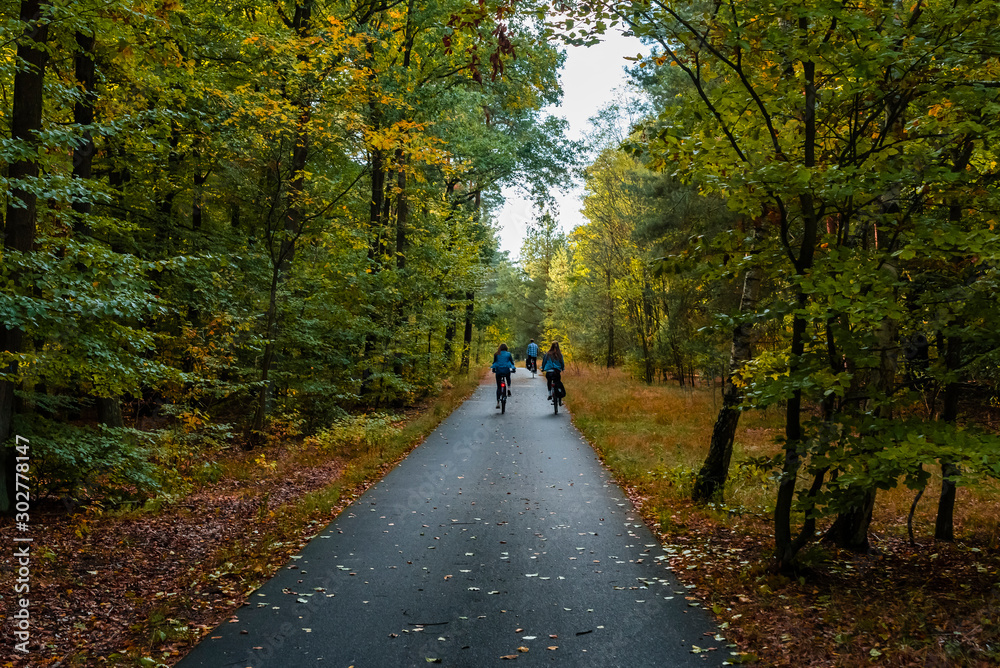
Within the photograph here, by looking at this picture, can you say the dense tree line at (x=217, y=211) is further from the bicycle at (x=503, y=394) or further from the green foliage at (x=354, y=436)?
the bicycle at (x=503, y=394)

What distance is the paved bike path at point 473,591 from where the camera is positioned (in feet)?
13.7

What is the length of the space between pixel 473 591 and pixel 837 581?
3044mm

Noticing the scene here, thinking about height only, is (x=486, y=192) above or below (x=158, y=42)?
above

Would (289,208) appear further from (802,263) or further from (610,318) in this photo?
(610,318)

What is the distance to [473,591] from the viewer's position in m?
5.29

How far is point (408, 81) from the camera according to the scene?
1479 cm

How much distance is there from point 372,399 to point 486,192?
12757 millimetres

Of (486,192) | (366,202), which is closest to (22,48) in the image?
(366,202)

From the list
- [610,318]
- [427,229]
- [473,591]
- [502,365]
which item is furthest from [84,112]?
[610,318]

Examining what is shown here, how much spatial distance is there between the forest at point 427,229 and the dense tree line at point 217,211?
0.21 feet

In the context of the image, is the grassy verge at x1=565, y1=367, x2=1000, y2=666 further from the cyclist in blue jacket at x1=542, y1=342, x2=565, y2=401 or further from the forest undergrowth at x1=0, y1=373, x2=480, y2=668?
the cyclist in blue jacket at x1=542, y1=342, x2=565, y2=401

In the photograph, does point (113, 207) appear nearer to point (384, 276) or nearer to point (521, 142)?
point (384, 276)

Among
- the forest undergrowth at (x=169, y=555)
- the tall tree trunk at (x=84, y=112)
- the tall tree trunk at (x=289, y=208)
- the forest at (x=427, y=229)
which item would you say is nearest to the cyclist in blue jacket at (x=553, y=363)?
the forest at (x=427, y=229)

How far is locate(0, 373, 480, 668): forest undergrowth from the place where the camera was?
4.33 metres
